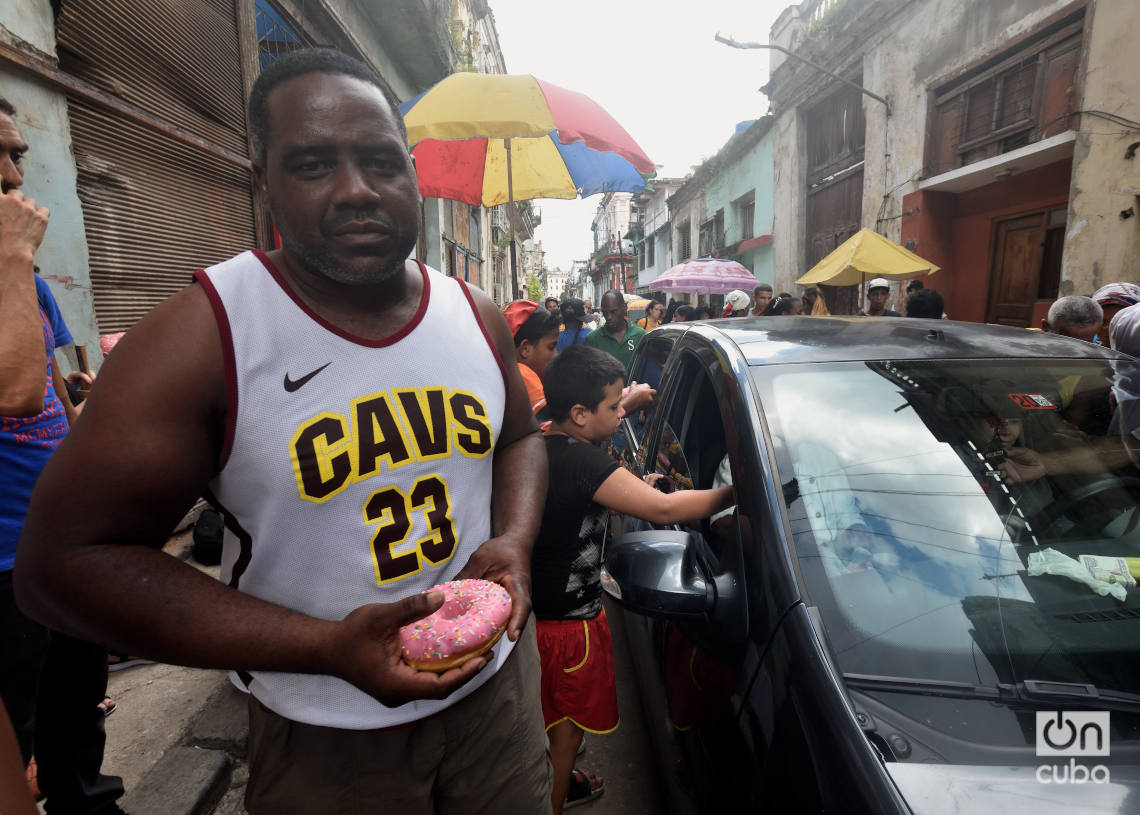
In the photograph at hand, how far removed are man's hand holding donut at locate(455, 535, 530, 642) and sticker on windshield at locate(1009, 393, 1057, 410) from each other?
1.45 metres

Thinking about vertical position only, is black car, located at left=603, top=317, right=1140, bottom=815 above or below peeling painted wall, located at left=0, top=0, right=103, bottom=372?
below

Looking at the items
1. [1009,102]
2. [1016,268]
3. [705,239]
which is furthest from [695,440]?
[705,239]

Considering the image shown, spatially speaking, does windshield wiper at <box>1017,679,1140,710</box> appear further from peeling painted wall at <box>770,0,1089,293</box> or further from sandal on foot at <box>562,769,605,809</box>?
peeling painted wall at <box>770,0,1089,293</box>

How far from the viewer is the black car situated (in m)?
0.94

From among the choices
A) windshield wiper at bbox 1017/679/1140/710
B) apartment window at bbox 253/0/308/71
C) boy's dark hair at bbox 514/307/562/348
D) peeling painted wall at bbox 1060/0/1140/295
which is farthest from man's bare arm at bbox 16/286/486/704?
peeling painted wall at bbox 1060/0/1140/295

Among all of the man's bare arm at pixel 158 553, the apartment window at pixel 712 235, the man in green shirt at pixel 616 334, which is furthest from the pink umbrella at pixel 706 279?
the man's bare arm at pixel 158 553

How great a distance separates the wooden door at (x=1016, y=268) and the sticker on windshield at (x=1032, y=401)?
297 inches

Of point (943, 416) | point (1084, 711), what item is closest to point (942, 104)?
point (943, 416)

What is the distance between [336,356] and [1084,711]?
1.38 meters

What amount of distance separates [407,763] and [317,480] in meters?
0.58

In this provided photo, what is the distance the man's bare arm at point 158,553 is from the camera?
0.79 metres

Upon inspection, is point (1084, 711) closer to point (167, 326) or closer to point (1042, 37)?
point (167, 326)

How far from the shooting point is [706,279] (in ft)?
36.0

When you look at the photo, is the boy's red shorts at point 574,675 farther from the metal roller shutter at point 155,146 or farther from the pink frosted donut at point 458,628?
the metal roller shutter at point 155,146
